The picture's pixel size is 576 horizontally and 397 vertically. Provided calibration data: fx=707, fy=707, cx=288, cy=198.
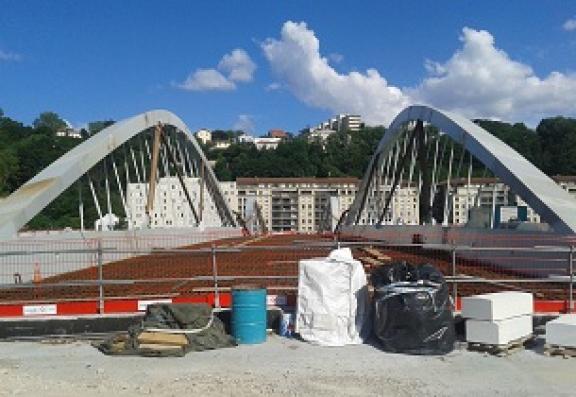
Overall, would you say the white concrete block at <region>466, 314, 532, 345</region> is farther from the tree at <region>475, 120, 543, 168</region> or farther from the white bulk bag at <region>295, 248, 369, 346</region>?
the tree at <region>475, 120, 543, 168</region>

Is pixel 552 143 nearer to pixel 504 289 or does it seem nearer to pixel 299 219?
→ pixel 504 289

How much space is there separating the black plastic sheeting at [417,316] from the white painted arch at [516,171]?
729cm

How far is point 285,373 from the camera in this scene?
801cm

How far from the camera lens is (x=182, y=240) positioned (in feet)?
110

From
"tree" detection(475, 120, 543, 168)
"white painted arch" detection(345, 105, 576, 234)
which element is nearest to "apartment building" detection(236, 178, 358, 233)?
"tree" detection(475, 120, 543, 168)

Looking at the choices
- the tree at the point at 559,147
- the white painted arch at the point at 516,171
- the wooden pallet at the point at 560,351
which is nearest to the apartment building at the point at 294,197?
the tree at the point at 559,147

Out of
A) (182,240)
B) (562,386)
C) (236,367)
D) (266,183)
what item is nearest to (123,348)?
(236,367)

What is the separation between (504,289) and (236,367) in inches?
227

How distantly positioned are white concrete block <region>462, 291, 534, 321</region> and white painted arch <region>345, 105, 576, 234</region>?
21.9ft

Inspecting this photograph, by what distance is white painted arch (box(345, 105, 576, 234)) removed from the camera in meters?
16.3

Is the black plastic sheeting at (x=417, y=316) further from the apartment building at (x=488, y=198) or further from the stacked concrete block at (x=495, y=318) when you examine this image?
the apartment building at (x=488, y=198)

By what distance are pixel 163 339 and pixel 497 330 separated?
13.8ft

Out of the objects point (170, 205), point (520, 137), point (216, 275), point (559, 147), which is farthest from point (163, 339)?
point (559, 147)

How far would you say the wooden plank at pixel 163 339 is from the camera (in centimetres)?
905
